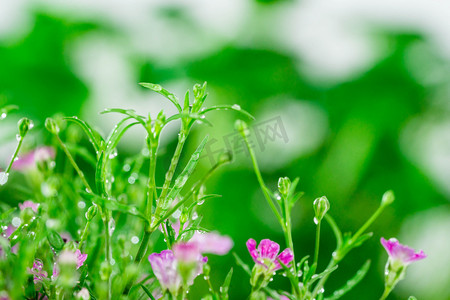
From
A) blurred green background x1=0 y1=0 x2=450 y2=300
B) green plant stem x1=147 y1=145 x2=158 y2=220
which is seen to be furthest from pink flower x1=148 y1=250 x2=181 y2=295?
blurred green background x1=0 y1=0 x2=450 y2=300

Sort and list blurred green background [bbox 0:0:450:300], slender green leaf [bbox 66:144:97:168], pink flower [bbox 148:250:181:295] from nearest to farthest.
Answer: pink flower [bbox 148:250:181:295] < slender green leaf [bbox 66:144:97:168] < blurred green background [bbox 0:0:450:300]

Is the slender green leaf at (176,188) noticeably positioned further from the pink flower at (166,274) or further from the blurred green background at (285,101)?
the blurred green background at (285,101)

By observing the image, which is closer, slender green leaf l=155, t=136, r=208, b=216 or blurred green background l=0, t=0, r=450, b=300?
slender green leaf l=155, t=136, r=208, b=216

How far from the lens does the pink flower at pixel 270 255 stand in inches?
9.3

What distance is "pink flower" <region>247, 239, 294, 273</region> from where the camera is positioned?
24 centimetres

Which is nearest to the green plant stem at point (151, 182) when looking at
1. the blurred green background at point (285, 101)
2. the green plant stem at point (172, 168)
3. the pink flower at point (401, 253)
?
the green plant stem at point (172, 168)

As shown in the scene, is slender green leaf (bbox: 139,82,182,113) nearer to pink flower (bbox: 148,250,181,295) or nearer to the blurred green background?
pink flower (bbox: 148,250,181,295)

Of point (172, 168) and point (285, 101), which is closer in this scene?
point (172, 168)

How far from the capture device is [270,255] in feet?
0.81

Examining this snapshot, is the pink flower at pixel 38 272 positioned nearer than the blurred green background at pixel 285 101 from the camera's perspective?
Yes

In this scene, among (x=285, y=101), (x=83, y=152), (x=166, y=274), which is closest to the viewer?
(x=166, y=274)

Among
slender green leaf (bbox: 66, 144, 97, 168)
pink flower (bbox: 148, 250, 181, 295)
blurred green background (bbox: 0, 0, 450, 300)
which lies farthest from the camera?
blurred green background (bbox: 0, 0, 450, 300)

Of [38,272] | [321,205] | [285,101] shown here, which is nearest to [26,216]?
[38,272]

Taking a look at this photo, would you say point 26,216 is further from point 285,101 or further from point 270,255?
point 285,101
